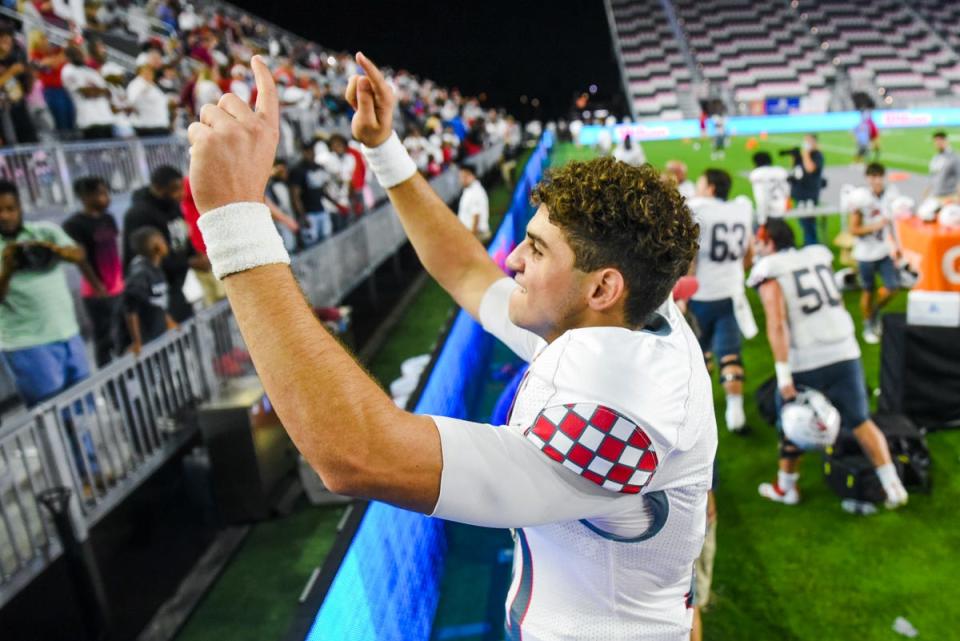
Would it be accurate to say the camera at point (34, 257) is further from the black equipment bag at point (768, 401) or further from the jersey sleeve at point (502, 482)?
the black equipment bag at point (768, 401)

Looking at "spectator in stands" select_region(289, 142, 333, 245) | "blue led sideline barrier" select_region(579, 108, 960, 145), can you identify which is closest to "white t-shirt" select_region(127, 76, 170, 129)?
"spectator in stands" select_region(289, 142, 333, 245)

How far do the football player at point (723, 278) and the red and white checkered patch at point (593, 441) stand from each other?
4792 mm

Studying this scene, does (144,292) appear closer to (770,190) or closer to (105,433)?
(105,433)

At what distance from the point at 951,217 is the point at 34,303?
28.9 ft

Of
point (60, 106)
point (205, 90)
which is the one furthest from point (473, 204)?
point (60, 106)

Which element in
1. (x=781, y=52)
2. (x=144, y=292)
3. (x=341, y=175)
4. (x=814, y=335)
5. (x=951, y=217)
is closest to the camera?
(x=814, y=335)

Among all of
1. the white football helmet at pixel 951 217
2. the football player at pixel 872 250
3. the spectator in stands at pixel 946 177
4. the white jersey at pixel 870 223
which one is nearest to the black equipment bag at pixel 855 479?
the football player at pixel 872 250

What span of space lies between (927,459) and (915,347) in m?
1.05

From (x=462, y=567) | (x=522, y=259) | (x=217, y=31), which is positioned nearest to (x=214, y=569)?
(x=462, y=567)

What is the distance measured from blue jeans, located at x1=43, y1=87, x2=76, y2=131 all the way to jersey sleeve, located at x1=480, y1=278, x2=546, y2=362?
9.31m

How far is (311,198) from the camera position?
9883 mm

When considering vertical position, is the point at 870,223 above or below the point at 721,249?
below

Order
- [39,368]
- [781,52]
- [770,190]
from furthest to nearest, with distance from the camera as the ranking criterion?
1. [781,52]
2. [770,190]
3. [39,368]

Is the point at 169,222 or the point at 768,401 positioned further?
the point at 169,222
